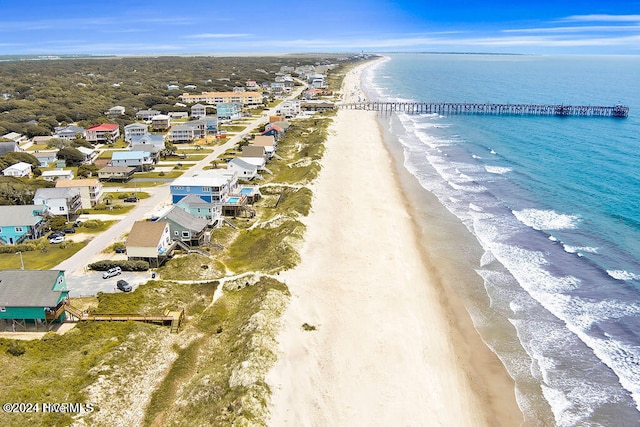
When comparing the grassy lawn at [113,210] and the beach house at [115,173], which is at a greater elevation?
the beach house at [115,173]

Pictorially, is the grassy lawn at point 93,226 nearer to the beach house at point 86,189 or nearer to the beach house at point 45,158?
the beach house at point 86,189

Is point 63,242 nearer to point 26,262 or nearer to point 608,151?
point 26,262

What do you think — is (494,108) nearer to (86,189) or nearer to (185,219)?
(185,219)

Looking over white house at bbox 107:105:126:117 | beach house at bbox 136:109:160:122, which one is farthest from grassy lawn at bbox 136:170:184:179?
white house at bbox 107:105:126:117

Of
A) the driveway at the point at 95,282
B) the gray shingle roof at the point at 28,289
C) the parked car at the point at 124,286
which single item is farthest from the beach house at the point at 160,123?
the gray shingle roof at the point at 28,289

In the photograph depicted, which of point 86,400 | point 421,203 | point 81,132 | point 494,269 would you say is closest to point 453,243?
point 494,269
